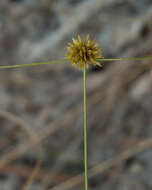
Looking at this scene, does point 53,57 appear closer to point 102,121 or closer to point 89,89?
point 89,89

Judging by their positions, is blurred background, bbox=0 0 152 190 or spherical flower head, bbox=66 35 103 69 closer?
spherical flower head, bbox=66 35 103 69

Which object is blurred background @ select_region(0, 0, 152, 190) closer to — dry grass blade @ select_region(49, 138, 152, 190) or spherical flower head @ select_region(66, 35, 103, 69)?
dry grass blade @ select_region(49, 138, 152, 190)

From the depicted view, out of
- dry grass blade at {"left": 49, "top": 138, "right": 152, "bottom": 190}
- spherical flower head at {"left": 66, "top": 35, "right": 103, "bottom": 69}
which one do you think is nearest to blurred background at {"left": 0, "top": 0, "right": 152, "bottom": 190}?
dry grass blade at {"left": 49, "top": 138, "right": 152, "bottom": 190}

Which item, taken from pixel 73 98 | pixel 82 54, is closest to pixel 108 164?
pixel 73 98

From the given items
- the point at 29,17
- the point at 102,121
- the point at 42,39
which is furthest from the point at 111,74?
the point at 29,17

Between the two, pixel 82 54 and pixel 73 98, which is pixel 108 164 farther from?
pixel 82 54

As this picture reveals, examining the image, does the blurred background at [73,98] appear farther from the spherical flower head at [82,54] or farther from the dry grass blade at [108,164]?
the spherical flower head at [82,54]

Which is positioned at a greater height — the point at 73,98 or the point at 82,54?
the point at 82,54

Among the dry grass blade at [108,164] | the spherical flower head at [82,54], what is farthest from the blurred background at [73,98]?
the spherical flower head at [82,54]
